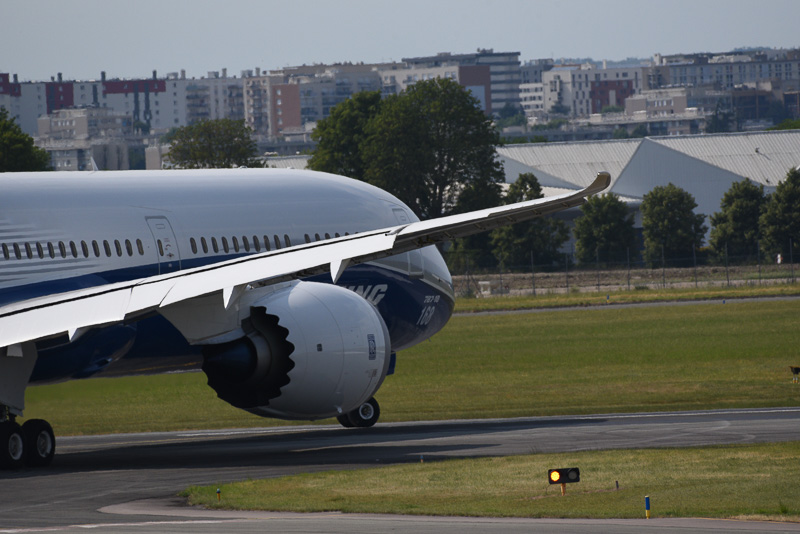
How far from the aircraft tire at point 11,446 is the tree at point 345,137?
9033 centimetres

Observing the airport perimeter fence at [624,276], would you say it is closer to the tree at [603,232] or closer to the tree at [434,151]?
the tree at [603,232]

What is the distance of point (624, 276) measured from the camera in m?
90.8

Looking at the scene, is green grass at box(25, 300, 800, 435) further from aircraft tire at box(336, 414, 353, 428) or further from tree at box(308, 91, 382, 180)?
tree at box(308, 91, 382, 180)

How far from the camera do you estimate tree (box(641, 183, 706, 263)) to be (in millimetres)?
100562

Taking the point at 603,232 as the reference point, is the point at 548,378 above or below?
below

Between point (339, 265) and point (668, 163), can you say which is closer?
point (339, 265)

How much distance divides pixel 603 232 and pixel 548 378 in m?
58.7

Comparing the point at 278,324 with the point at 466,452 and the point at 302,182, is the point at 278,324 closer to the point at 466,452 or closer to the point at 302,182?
the point at 466,452

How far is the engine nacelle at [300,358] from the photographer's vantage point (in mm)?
24344

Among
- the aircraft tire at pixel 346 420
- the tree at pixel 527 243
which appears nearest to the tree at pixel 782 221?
the tree at pixel 527 243

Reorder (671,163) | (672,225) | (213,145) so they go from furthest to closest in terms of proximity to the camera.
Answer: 1. (671,163)
2. (213,145)
3. (672,225)

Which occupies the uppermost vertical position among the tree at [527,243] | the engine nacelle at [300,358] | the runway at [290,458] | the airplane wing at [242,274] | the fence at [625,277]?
the airplane wing at [242,274]

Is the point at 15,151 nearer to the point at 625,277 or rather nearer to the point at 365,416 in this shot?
the point at 625,277

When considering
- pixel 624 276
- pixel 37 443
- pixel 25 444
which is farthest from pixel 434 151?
pixel 25 444
